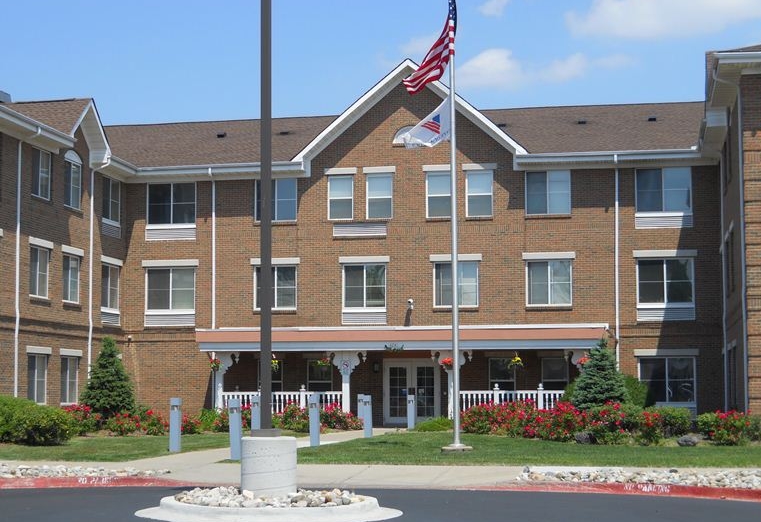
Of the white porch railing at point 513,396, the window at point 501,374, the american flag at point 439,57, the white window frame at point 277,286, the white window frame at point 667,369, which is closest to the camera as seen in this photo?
the american flag at point 439,57

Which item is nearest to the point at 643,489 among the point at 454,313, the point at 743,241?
the point at 454,313

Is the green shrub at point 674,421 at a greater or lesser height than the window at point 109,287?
lesser

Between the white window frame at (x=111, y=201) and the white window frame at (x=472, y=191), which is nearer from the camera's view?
the white window frame at (x=472, y=191)

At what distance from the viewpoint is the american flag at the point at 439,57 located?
83.6ft

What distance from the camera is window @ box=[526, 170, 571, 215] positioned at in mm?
37875

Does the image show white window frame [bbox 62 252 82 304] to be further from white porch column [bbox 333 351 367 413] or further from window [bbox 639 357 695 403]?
window [bbox 639 357 695 403]

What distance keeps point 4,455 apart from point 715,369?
70.2 ft

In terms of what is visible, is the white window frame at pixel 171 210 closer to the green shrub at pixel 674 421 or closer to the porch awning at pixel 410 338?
the porch awning at pixel 410 338

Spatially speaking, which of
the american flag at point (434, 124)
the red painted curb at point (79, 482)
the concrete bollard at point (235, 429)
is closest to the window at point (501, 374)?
the american flag at point (434, 124)

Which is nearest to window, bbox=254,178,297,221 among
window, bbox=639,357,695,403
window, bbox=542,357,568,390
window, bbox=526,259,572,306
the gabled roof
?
the gabled roof

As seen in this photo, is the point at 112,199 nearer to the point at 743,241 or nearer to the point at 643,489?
the point at 743,241

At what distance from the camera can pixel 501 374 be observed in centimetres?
3806

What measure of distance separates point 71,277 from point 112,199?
398cm

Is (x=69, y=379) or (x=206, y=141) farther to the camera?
(x=206, y=141)
